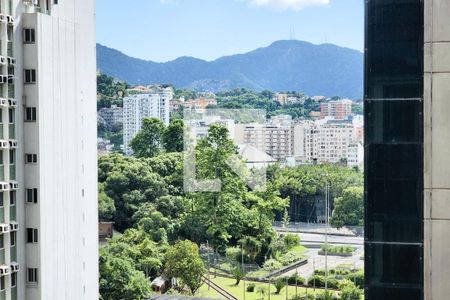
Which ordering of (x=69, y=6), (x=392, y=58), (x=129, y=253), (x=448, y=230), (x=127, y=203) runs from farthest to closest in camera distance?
(x=127, y=203) → (x=129, y=253) → (x=69, y=6) → (x=392, y=58) → (x=448, y=230)

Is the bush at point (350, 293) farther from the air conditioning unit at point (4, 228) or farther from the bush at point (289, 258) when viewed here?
the air conditioning unit at point (4, 228)

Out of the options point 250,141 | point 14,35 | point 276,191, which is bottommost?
point 276,191

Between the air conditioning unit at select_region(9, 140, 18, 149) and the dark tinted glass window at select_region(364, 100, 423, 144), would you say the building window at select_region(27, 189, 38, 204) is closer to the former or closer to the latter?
the air conditioning unit at select_region(9, 140, 18, 149)

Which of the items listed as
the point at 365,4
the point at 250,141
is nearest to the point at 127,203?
the point at 250,141

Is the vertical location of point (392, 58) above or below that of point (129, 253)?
above

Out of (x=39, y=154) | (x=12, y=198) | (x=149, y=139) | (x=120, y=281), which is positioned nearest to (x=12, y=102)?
(x=39, y=154)

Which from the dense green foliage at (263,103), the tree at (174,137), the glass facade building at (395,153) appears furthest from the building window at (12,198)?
the tree at (174,137)

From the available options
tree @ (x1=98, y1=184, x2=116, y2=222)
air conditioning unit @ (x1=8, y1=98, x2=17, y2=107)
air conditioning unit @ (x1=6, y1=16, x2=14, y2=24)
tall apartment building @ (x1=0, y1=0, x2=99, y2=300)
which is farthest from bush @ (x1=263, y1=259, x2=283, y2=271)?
air conditioning unit @ (x1=6, y1=16, x2=14, y2=24)

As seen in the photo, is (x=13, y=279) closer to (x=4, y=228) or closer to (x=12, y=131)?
(x=4, y=228)

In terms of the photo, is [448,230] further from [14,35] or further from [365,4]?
[14,35]
